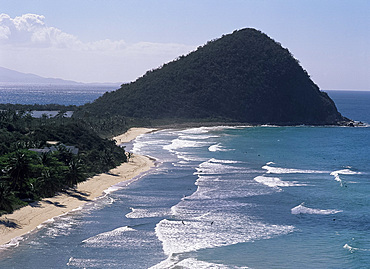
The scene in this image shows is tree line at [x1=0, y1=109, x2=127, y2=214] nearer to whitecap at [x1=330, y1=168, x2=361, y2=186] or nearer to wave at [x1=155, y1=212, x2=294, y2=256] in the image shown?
wave at [x1=155, y1=212, x2=294, y2=256]

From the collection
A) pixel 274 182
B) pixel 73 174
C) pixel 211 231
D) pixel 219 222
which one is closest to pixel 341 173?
pixel 274 182

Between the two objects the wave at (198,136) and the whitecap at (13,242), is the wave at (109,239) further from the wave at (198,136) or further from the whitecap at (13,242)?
the wave at (198,136)

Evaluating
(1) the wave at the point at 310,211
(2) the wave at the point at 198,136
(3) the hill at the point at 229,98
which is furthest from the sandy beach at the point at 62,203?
(3) the hill at the point at 229,98

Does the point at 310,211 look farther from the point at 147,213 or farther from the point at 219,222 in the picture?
the point at 147,213

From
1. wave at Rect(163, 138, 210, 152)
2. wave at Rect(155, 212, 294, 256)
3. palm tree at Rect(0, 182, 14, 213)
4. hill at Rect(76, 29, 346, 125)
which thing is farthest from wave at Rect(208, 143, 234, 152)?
hill at Rect(76, 29, 346, 125)

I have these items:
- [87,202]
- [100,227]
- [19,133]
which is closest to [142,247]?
[100,227]

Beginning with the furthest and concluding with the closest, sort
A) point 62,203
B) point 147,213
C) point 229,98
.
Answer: point 229,98
point 62,203
point 147,213
